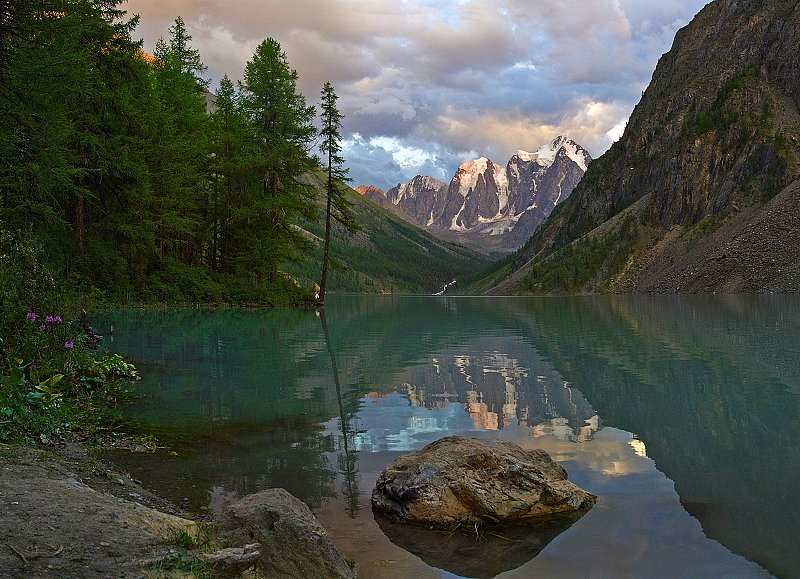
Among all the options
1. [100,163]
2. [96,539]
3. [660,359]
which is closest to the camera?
[96,539]

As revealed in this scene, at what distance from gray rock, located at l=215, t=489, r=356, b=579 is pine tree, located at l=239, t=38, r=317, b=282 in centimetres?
4691

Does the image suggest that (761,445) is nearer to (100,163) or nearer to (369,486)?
(369,486)

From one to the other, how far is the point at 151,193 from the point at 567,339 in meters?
28.8

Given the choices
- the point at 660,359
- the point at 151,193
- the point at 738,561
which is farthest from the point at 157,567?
the point at 151,193

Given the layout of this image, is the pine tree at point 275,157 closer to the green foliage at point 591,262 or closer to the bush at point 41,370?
the bush at point 41,370

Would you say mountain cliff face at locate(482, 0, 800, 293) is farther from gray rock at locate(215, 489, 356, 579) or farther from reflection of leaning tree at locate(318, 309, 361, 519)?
gray rock at locate(215, 489, 356, 579)

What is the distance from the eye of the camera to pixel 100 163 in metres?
38.9

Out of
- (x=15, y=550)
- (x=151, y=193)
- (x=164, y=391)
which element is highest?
(x=151, y=193)

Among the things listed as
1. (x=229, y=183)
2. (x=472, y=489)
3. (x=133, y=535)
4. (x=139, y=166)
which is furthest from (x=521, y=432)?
(x=229, y=183)

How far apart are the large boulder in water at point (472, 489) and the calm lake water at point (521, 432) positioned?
0.38 metres

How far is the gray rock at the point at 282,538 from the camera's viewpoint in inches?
251

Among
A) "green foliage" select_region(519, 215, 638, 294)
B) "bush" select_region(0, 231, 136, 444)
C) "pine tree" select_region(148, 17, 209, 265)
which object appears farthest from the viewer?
"green foliage" select_region(519, 215, 638, 294)

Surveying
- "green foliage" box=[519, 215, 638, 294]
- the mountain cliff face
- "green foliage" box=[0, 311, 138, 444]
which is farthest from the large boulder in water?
"green foliage" box=[519, 215, 638, 294]

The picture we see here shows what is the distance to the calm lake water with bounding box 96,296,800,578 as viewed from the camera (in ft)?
24.9
